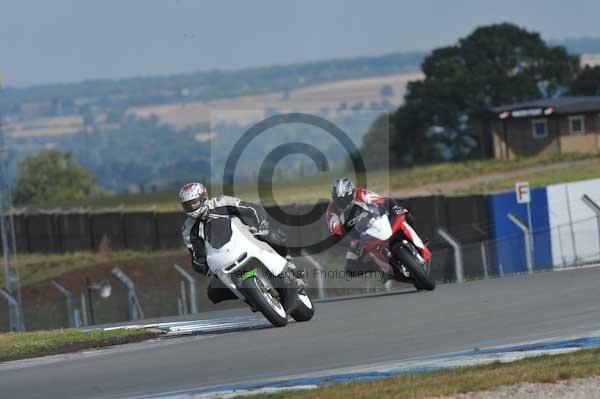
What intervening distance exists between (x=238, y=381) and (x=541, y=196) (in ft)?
66.5

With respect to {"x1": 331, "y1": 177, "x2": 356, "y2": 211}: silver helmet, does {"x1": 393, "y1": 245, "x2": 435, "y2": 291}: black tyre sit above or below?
below

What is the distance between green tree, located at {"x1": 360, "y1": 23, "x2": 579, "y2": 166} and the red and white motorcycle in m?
68.7

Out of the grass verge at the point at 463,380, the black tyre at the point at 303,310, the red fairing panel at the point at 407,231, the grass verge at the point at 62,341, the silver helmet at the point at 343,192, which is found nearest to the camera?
the grass verge at the point at 463,380

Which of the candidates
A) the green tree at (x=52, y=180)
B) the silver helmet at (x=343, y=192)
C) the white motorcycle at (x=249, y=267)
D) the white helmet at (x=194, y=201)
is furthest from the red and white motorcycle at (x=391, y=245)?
the green tree at (x=52, y=180)

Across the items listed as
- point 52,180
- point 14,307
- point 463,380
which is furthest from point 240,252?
point 52,180

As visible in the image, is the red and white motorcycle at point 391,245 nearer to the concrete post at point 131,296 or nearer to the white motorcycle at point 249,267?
the white motorcycle at point 249,267

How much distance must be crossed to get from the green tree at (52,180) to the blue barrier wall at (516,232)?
8891cm

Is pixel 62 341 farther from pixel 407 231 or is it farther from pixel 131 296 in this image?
pixel 131 296

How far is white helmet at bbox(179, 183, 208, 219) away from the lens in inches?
566

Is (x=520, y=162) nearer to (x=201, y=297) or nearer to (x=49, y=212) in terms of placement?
(x=49, y=212)

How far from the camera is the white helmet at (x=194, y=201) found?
566 inches

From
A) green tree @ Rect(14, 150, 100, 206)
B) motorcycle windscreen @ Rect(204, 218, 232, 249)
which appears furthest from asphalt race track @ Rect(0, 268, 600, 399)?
green tree @ Rect(14, 150, 100, 206)

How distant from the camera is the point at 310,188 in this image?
5666cm

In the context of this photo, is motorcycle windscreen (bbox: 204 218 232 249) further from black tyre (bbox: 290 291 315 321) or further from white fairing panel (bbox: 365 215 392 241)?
white fairing panel (bbox: 365 215 392 241)
